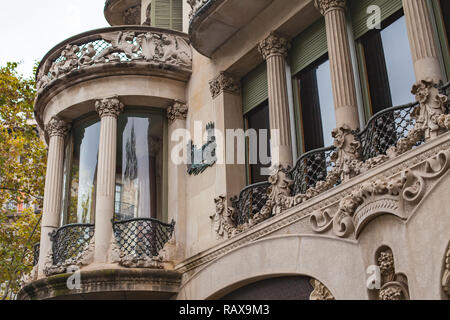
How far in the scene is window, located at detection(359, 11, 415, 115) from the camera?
9.98 meters

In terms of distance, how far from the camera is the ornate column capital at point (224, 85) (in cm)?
1344

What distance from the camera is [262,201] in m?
11.5

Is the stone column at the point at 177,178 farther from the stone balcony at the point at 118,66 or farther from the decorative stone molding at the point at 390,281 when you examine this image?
the decorative stone molding at the point at 390,281

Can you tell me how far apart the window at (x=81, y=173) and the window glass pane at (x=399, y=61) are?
693 cm

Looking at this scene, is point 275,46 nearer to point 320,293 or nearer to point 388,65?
point 388,65

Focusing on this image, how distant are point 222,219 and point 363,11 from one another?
4539 mm

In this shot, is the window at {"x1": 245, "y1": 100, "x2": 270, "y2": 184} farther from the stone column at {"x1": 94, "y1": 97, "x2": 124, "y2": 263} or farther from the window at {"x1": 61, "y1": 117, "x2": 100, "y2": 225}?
the window at {"x1": 61, "y1": 117, "x2": 100, "y2": 225}

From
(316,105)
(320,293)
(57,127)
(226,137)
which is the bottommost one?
(320,293)

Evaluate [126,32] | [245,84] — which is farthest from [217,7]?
[126,32]

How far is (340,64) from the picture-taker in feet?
34.2

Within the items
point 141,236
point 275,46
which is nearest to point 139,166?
point 141,236

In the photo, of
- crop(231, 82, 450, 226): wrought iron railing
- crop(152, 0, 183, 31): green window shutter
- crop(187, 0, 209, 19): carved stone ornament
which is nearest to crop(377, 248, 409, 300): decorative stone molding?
crop(231, 82, 450, 226): wrought iron railing

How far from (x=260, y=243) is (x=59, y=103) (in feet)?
21.2
